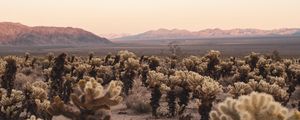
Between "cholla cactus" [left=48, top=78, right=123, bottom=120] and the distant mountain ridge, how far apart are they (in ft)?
530

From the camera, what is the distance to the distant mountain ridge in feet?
547

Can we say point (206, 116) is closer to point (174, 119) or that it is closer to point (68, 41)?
point (174, 119)

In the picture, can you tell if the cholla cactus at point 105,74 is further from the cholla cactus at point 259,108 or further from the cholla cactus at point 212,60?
the cholla cactus at point 259,108

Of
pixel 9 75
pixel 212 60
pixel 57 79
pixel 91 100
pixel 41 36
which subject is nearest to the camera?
pixel 91 100

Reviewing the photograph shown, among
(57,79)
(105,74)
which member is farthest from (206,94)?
(105,74)

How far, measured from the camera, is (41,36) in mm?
177125

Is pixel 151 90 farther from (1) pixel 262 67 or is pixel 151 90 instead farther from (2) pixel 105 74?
(1) pixel 262 67

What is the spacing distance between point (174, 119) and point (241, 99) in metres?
14.7

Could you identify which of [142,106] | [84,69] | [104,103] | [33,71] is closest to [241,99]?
[104,103]

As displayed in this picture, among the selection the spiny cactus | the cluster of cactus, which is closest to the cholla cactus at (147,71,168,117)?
the cluster of cactus

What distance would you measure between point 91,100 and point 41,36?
176 metres

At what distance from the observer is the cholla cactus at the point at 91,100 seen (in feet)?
16.9

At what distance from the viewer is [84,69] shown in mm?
24406

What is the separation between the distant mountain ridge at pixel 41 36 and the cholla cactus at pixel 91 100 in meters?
162
